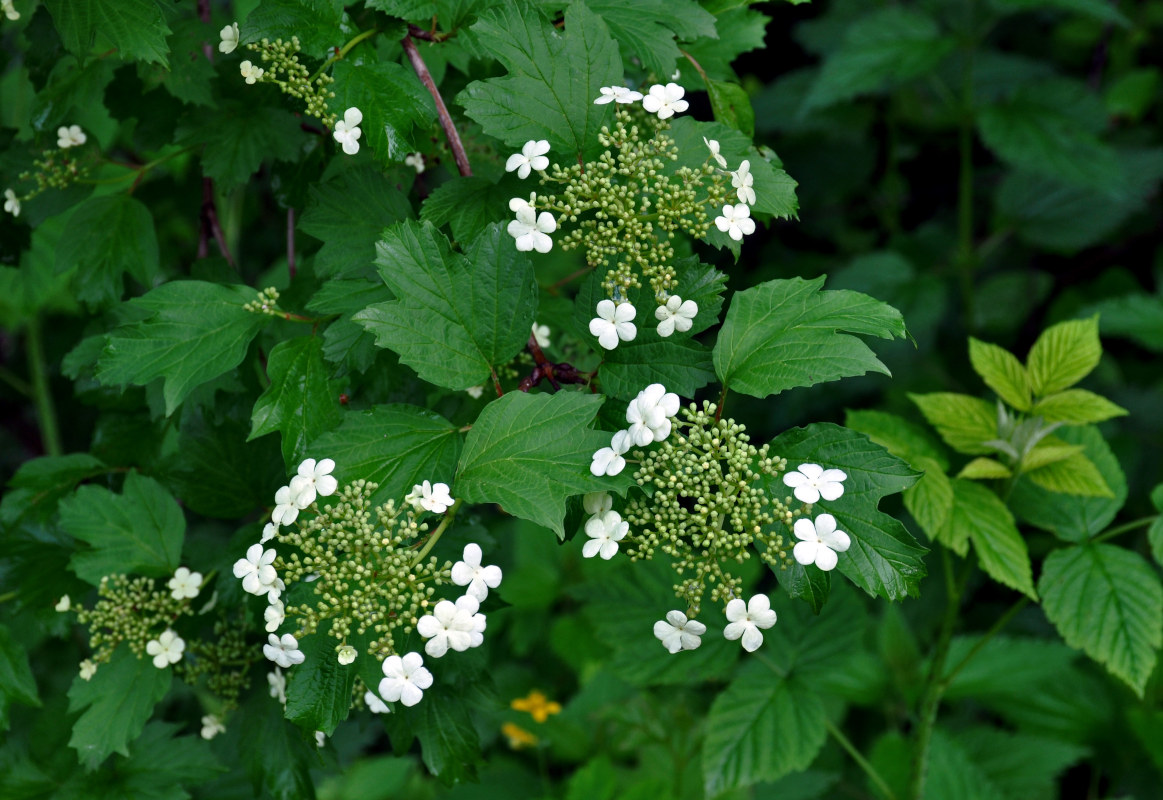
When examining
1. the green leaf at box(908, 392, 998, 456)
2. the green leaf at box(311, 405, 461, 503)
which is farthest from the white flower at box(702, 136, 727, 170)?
the green leaf at box(908, 392, 998, 456)

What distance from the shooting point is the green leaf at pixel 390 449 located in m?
1.19

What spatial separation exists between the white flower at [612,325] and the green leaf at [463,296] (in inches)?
3.8

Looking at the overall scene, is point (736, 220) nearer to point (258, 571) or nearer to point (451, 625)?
point (451, 625)

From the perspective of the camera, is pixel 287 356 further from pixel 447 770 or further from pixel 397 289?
pixel 447 770

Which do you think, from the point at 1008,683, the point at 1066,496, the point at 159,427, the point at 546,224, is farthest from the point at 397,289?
the point at 1008,683

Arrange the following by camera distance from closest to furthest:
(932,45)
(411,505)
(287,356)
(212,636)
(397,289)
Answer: (411,505) → (397,289) → (287,356) → (212,636) → (932,45)

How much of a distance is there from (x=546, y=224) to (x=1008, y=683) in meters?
1.88

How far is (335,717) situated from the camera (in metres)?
1.17

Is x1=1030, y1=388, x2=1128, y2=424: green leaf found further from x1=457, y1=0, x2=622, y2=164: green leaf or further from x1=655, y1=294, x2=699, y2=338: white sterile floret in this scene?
x1=457, y1=0, x2=622, y2=164: green leaf

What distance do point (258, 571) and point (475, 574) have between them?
0.88 feet

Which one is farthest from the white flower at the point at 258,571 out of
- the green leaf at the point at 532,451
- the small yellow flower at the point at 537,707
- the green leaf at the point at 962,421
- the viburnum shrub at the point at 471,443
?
the small yellow flower at the point at 537,707

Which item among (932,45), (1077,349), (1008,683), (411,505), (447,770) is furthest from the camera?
(932,45)

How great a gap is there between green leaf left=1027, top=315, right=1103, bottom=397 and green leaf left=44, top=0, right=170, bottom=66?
155 centimetres

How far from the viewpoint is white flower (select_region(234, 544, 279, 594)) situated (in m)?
1.15
